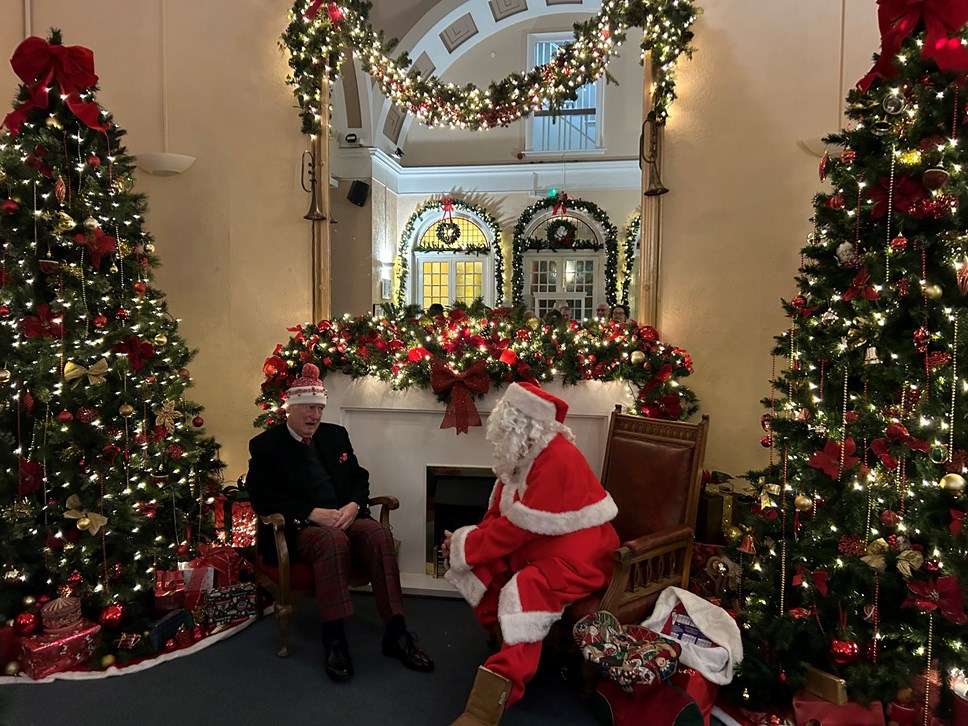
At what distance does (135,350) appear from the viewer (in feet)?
10.2

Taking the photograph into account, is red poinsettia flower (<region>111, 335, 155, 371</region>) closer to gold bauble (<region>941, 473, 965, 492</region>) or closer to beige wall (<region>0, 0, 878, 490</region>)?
beige wall (<region>0, 0, 878, 490</region>)

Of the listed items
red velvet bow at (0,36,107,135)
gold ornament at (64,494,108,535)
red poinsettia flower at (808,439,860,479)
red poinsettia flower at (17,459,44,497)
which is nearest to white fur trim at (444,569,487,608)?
red poinsettia flower at (808,439,860,479)

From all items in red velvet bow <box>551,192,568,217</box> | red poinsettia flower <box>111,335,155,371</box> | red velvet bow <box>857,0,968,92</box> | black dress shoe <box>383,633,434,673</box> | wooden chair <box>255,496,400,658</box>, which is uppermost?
red velvet bow <box>857,0,968,92</box>

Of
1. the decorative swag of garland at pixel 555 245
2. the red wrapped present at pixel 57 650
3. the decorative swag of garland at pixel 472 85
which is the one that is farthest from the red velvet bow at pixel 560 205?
the red wrapped present at pixel 57 650

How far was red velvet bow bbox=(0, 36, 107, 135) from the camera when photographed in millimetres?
2934

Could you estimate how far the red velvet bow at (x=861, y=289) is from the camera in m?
2.27

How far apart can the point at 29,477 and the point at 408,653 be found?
205 cm

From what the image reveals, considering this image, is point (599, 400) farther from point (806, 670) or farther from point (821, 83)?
point (821, 83)

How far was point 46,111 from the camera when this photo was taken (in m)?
3.00

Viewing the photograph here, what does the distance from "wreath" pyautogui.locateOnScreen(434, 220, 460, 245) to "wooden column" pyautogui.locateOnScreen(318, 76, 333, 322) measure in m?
0.82

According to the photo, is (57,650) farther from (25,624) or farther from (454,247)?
(454,247)

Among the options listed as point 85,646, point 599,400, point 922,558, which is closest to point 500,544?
point 599,400

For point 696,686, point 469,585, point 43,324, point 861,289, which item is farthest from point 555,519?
point 43,324

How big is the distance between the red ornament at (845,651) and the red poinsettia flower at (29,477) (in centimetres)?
370
